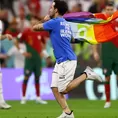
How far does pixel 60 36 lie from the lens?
1270cm

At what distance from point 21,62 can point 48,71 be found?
1461mm

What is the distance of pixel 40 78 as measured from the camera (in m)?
20.5

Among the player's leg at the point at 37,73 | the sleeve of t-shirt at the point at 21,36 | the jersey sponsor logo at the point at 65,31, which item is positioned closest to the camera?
the jersey sponsor logo at the point at 65,31

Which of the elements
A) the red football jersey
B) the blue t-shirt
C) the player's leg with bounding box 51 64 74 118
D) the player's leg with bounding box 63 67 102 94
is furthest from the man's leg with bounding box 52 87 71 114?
the red football jersey

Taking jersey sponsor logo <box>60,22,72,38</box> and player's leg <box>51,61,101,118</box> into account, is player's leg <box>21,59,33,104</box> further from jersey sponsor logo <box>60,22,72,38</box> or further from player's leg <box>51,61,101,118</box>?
jersey sponsor logo <box>60,22,72,38</box>

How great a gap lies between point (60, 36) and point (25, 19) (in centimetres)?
1097

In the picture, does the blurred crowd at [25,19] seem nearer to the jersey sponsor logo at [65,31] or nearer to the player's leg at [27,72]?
the player's leg at [27,72]

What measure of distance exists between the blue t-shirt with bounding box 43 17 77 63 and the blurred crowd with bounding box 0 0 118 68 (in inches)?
309

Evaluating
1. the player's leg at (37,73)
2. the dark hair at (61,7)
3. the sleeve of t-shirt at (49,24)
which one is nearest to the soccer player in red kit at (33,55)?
the player's leg at (37,73)

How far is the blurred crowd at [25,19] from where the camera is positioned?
21359 millimetres

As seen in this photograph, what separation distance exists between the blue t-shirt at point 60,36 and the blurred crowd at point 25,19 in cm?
786

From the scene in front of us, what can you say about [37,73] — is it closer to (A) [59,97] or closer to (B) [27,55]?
(B) [27,55]

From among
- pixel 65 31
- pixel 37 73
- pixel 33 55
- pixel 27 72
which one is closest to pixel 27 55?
pixel 33 55

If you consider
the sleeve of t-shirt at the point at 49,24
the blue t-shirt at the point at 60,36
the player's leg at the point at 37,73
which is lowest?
the player's leg at the point at 37,73
